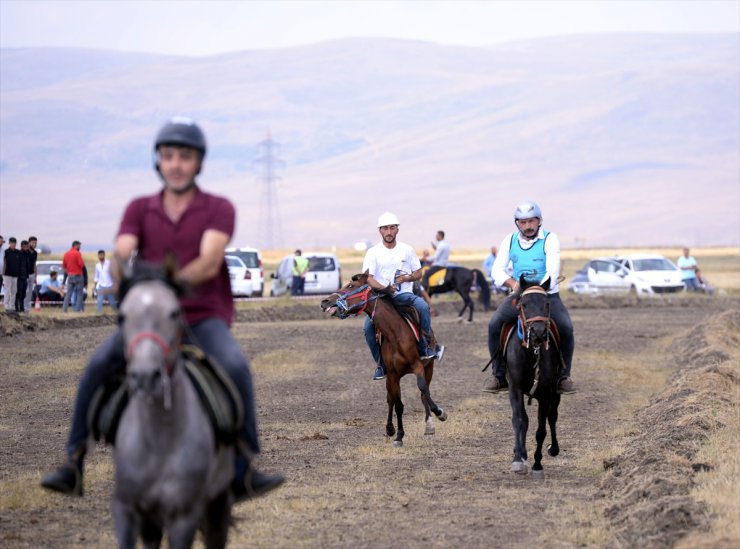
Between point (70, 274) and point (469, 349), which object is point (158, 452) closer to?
point (469, 349)

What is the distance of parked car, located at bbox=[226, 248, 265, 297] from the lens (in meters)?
49.5

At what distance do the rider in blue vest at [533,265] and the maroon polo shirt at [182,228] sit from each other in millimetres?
5742

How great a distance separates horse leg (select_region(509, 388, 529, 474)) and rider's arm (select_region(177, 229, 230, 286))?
246 inches

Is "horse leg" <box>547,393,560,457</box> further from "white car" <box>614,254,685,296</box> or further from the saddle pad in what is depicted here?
"white car" <box>614,254,685,296</box>

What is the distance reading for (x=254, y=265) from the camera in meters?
50.4

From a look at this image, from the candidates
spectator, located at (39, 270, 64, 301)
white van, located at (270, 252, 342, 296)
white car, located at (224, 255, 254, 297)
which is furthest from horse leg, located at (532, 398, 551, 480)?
white van, located at (270, 252, 342, 296)

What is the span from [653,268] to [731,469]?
3971 centimetres

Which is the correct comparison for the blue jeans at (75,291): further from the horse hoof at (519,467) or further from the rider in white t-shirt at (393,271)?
the horse hoof at (519,467)

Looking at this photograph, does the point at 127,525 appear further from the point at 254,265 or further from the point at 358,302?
the point at 254,265

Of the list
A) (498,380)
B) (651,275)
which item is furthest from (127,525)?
(651,275)

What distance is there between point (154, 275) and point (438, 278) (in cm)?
3241

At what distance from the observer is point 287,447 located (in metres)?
14.6

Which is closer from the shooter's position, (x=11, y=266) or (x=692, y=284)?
(x=11, y=266)

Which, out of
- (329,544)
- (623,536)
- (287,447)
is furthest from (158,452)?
(287,447)
